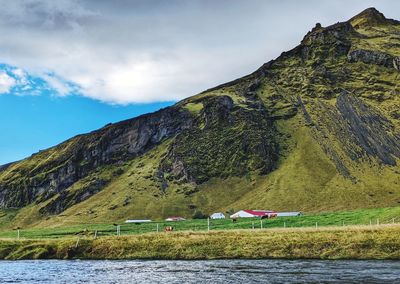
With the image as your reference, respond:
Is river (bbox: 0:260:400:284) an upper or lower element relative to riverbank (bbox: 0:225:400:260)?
lower

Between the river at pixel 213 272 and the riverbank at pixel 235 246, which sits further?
the riverbank at pixel 235 246

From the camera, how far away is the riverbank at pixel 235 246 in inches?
2007

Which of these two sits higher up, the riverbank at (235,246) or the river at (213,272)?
the riverbank at (235,246)

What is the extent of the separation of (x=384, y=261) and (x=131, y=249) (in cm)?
3077

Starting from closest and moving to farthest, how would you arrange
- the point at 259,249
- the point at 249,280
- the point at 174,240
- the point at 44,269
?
the point at 249,280 < the point at 44,269 < the point at 259,249 < the point at 174,240

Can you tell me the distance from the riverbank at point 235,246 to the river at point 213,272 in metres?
3.64

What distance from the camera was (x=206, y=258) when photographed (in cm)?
5644

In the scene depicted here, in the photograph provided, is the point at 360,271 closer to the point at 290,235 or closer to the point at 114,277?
the point at 290,235

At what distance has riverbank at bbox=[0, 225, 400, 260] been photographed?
51.0m

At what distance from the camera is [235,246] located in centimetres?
5750

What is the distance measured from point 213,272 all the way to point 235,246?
14.7 m

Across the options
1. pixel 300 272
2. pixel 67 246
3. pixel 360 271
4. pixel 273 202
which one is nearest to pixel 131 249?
pixel 67 246

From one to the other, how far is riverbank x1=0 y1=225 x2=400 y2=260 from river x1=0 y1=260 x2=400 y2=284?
3.64 meters

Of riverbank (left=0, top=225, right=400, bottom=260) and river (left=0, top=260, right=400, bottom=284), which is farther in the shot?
riverbank (left=0, top=225, right=400, bottom=260)
